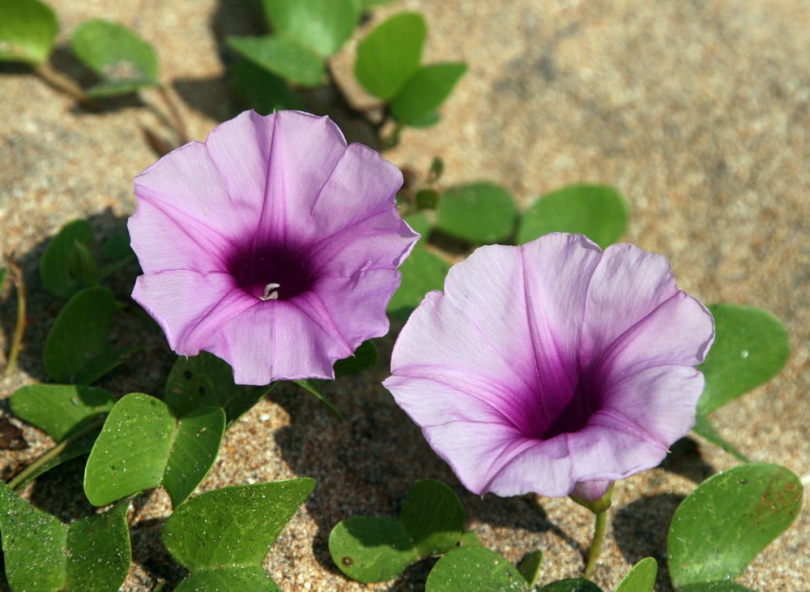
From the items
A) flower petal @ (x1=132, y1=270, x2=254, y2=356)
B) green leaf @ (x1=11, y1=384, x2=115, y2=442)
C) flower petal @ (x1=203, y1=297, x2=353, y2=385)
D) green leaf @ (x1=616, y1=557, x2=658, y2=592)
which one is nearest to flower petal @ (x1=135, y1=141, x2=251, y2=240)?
flower petal @ (x1=132, y1=270, x2=254, y2=356)

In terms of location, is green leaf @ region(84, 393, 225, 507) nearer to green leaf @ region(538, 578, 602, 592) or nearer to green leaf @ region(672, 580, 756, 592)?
green leaf @ region(538, 578, 602, 592)

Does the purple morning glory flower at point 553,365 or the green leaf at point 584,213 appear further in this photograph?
the green leaf at point 584,213

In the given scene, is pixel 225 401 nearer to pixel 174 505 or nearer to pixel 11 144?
pixel 174 505

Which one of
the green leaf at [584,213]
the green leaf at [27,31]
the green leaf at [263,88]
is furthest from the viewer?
the green leaf at [263,88]

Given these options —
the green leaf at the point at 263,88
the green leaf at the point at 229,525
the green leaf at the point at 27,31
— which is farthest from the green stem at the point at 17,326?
the green leaf at the point at 263,88

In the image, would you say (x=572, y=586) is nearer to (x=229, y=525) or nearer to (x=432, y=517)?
(x=432, y=517)

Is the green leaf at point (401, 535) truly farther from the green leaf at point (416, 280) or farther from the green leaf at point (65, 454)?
the green leaf at point (65, 454)

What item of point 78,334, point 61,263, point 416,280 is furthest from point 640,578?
point 61,263
